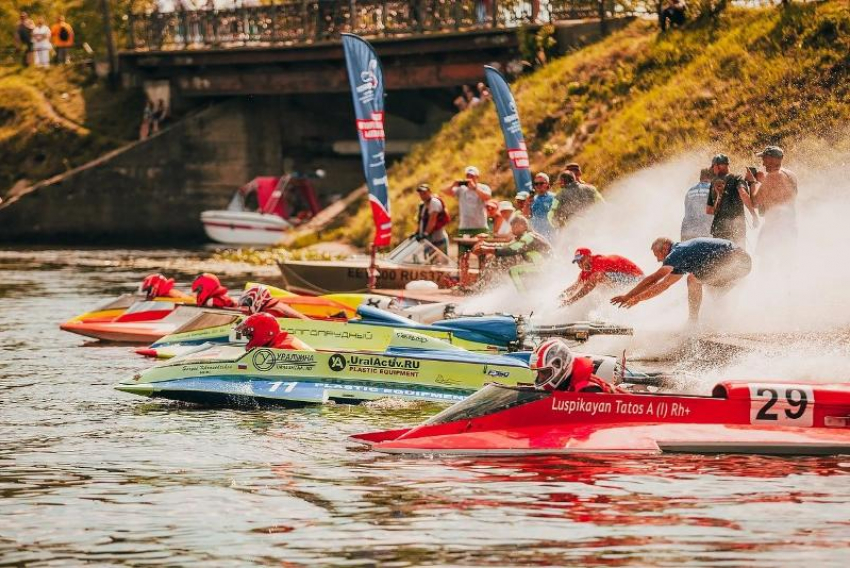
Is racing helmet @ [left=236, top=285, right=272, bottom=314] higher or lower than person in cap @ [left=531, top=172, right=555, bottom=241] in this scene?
lower

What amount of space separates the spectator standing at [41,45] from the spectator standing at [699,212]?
42188mm

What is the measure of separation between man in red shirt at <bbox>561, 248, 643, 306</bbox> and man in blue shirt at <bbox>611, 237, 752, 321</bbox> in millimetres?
1802

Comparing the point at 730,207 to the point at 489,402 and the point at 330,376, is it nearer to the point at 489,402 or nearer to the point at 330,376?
the point at 330,376

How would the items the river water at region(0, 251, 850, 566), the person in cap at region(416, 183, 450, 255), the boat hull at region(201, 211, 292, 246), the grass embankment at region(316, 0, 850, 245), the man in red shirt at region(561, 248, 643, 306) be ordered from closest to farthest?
the river water at region(0, 251, 850, 566)
the man in red shirt at region(561, 248, 643, 306)
the person in cap at region(416, 183, 450, 255)
the grass embankment at region(316, 0, 850, 245)
the boat hull at region(201, 211, 292, 246)

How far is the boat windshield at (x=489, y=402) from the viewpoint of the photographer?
13.6m

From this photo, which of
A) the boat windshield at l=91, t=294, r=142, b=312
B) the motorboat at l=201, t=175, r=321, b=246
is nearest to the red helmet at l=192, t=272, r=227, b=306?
the boat windshield at l=91, t=294, r=142, b=312

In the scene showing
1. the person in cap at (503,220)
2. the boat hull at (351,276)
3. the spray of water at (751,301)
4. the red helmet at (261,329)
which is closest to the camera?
the red helmet at (261,329)

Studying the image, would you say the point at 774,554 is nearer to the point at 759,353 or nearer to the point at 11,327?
the point at 759,353

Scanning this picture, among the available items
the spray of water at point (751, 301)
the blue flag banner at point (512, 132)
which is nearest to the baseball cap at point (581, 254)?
the spray of water at point (751, 301)

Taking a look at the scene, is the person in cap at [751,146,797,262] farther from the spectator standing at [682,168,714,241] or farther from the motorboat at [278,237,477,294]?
the motorboat at [278,237,477,294]

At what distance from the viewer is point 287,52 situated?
4831 centimetres

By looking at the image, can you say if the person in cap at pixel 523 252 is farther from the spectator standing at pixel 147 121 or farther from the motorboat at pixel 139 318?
the spectator standing at pixel 147 121

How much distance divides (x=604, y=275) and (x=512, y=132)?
30.3ft

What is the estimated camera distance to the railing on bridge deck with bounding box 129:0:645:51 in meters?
40.9
